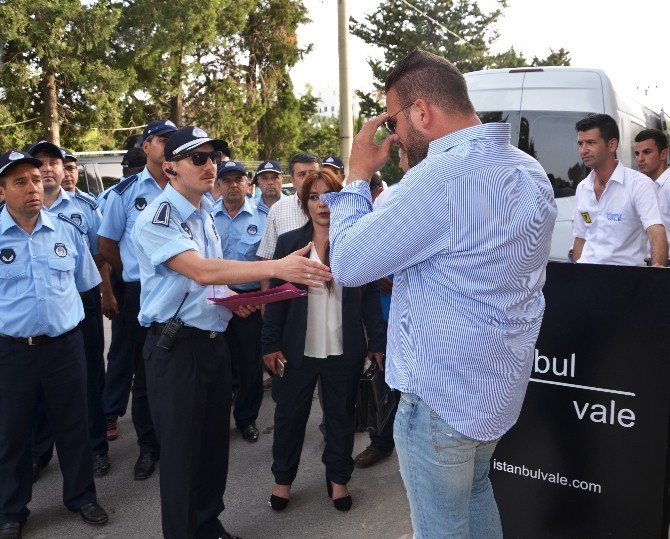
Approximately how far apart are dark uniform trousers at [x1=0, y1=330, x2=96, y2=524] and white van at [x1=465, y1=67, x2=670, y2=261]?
5.02m

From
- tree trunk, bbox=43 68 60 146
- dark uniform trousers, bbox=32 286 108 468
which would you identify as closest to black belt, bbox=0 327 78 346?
dark uniform trousers, bbox=32 286 108 468

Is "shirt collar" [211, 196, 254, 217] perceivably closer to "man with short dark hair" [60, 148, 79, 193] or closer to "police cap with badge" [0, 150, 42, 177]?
"man with short dark hair" [60, 148, 79, 193]

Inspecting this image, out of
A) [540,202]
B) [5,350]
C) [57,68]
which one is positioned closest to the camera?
[540,202]

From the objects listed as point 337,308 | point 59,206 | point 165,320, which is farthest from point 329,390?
point 59,206

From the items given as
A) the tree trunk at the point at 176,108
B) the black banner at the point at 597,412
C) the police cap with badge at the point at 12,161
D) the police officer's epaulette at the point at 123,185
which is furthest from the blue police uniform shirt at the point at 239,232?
the tree trunk at the point at 176,108

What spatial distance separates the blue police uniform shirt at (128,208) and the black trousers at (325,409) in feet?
4.54

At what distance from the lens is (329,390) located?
3.71 metres

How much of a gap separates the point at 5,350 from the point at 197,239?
1266 mm

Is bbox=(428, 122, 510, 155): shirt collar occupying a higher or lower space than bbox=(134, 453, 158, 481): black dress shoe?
higher

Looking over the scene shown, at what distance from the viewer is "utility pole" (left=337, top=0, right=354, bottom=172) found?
10836 mm

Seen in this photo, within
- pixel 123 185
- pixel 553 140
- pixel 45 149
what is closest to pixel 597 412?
pixel 123 185

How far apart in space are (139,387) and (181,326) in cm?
161

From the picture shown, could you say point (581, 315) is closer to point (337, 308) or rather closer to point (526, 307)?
point (526, 307)

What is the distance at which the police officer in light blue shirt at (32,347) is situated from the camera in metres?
3.41
